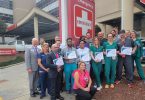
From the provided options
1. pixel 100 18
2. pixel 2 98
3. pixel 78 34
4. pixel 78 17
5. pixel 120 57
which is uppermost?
pixel 100 18

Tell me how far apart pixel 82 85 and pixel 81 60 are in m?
1.27

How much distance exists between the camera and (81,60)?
25.9ft

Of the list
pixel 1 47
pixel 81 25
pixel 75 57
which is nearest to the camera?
pixel 75 57

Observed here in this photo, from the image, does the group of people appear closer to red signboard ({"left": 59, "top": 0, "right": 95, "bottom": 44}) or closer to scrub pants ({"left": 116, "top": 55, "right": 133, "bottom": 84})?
scrub pants ({"left": 116, "top": 55, "right": 133, "bottom": 84})

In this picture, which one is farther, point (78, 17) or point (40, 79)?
point (78, 17)

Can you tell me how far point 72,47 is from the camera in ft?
26.2

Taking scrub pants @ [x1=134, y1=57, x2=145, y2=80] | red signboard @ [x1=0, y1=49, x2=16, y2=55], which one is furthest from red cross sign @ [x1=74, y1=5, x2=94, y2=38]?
red signboard @ [x1=0, y1=49, x2=16, y2=55]

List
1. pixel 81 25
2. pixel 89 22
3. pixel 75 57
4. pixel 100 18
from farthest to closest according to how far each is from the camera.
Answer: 1. pixel 100 18
2. pixel 89 22
3. pixel 81 25
4. pixel 75 57

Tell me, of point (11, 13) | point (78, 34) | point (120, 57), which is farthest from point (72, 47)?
point (11, 13)

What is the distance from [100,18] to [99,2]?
2378 mm

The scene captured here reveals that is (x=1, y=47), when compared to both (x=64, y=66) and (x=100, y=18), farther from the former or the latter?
(x=64, y=66)

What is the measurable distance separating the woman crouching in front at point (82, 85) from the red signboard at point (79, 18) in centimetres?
212

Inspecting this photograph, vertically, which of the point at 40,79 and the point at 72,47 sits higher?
the point at 72,47

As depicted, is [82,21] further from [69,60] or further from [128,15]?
[128,15]
